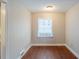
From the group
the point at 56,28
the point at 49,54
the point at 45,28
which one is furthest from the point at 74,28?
the point at 45,28

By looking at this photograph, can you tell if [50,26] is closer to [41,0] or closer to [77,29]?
[77,29]

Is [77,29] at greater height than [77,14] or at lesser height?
lesser

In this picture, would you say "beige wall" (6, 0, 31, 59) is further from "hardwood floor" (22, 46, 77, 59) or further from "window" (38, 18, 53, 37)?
"window" (38, 18, 53, 37)

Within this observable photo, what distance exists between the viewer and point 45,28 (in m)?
7.85

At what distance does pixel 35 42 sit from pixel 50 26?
4.32ft

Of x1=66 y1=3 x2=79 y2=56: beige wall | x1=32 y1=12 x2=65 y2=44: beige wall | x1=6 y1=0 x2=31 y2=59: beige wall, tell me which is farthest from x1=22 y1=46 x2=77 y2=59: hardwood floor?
x1=32 y1=12 x2=65 y2=44: beige wall

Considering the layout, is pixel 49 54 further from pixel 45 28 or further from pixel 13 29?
pixel 45 28

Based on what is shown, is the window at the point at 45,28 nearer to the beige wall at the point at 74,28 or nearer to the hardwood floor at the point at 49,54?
the hardwood floor at the point at 49,54

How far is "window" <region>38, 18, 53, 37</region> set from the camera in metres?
7.85

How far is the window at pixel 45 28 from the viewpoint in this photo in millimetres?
7852

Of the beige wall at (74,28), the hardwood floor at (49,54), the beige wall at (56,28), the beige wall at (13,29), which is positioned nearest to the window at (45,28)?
→ the beige wall at (56,28)

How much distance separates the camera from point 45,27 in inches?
309

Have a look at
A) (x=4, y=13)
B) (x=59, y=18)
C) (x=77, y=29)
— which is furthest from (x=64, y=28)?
(x=4, y=13)

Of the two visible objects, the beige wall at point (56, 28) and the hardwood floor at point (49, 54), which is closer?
the hardwood floor at point (49, 54)
